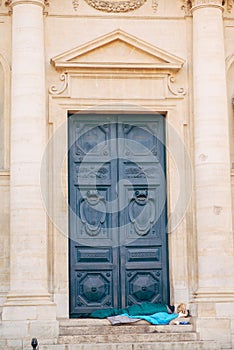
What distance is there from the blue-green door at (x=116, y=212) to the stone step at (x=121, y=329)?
84 centimetres

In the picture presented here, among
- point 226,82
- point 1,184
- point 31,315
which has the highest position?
point 226,82

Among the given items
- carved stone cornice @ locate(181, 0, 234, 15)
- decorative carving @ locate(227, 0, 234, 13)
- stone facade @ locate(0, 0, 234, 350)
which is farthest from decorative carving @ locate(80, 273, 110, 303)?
decorative carving @ locate(227, 0, 234, 13)

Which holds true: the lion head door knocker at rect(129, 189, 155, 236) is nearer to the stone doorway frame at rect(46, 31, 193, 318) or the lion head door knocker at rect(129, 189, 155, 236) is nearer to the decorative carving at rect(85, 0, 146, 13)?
the stone doorway frame at rect(46, 31, 193, 318)

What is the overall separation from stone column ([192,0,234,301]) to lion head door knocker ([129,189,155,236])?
93cm

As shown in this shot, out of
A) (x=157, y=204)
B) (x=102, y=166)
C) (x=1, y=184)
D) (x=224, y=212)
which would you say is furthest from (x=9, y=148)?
(x=224, y=212)

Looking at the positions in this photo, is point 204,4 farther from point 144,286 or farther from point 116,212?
point 144,286

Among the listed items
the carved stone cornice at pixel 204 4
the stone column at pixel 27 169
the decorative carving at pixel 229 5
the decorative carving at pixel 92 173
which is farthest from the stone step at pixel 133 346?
the decorative carving at pixel 229 5

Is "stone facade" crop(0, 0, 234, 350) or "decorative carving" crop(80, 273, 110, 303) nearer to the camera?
"stone facade" crop(0, 0, 234, 350)

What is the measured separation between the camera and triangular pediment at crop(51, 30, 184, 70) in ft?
56.2

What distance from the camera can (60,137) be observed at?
17.1 m

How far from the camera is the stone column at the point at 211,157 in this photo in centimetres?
1653

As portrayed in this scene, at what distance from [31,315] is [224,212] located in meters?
3.76

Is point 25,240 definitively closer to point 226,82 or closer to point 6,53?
point 6,53

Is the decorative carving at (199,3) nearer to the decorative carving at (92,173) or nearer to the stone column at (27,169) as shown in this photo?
the stone column at (27,169)
